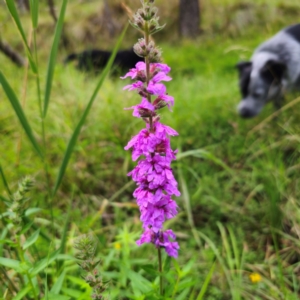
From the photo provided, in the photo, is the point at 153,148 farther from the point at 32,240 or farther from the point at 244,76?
the point at 244,76

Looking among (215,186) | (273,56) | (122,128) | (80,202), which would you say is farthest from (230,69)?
(80,202)

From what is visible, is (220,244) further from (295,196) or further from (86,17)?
(86,17)

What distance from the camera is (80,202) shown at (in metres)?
2.44

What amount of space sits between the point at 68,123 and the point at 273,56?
2.25 m

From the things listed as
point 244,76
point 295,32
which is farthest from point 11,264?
point 295,32

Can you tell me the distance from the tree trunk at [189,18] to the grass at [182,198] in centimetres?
434

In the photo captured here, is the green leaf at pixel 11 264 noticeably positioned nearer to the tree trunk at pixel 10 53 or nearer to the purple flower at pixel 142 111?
the purple flower at pixel 142 111

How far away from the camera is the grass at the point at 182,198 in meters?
1.54

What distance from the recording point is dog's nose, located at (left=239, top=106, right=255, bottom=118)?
3211mm

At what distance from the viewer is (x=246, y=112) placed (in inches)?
127

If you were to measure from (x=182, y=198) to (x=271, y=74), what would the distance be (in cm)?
187

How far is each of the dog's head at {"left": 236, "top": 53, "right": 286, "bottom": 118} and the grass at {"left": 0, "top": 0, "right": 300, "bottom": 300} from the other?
15cm

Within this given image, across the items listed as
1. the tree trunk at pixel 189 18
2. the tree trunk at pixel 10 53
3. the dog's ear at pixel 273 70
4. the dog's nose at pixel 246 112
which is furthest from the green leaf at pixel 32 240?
the tree trunk at pixel 189 18

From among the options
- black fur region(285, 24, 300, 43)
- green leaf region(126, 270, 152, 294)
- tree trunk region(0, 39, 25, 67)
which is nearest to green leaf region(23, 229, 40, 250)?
green leaf region(126, 270, 152, 294)
